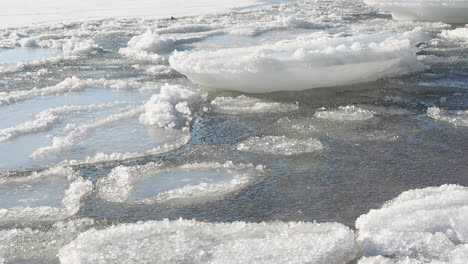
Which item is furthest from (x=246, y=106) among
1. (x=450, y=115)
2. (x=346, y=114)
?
(x=450, y=115)

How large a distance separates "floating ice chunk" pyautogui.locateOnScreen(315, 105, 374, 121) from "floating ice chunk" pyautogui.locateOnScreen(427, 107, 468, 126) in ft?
1.96

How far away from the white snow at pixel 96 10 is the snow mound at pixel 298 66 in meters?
12.3

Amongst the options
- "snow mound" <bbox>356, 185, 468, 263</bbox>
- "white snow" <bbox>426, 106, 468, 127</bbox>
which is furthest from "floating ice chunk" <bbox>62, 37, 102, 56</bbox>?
"snow mound" <bbox>356, 185, 468, 263</bbox>

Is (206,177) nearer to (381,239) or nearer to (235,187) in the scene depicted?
(235,187)

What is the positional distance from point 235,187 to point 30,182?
5.35 feet

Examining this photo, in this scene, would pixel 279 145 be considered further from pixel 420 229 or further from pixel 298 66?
pixel 420 229

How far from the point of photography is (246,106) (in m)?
6.03

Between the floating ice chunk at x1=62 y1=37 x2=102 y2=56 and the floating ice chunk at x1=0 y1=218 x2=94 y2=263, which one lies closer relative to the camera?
the floating ice chunk at x1=0 y1=218 x2=94 y2=263

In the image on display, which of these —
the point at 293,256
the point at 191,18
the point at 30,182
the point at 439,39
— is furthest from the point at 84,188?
the point at 191,18

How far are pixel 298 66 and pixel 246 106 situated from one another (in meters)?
0.77

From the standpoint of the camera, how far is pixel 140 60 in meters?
9.60

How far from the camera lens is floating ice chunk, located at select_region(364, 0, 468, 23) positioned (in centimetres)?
1195

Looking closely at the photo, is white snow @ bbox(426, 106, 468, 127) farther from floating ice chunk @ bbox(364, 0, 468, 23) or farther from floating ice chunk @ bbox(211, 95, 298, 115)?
floating ice chunk @ bbox(364, 0, 468, 23)

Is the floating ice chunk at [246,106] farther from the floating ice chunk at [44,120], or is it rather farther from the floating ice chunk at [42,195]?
the floating ice chunk at [42,195]
